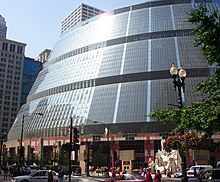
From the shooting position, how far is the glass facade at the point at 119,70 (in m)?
85.1

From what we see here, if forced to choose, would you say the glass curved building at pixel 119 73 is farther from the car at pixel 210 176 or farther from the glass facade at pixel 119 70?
the car at pixel 210 176

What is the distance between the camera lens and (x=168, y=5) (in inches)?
4245

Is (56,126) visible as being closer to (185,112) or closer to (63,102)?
(63,102)

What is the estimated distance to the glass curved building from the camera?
83.6 m

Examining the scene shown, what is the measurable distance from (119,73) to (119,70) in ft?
4.10

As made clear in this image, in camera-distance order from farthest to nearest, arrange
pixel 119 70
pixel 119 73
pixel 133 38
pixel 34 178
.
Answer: pixel 133 38 < pixel 119 70 < pixel 119 73 < pixel 34 178

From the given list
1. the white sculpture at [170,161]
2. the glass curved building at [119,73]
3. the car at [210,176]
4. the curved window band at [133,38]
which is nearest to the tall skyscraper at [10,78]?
the glass curved building at [119,73]

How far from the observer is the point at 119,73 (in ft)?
307

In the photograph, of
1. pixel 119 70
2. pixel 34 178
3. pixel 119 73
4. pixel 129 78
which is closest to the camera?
pixel 34 178

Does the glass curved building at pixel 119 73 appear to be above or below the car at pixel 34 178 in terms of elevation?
above

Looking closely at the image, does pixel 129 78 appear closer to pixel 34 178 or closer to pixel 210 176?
pixel 34 178

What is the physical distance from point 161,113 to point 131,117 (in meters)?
64.6

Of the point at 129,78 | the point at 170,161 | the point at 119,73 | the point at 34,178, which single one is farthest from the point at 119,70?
the point at 34,178

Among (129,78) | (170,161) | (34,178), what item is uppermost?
(129,78)
